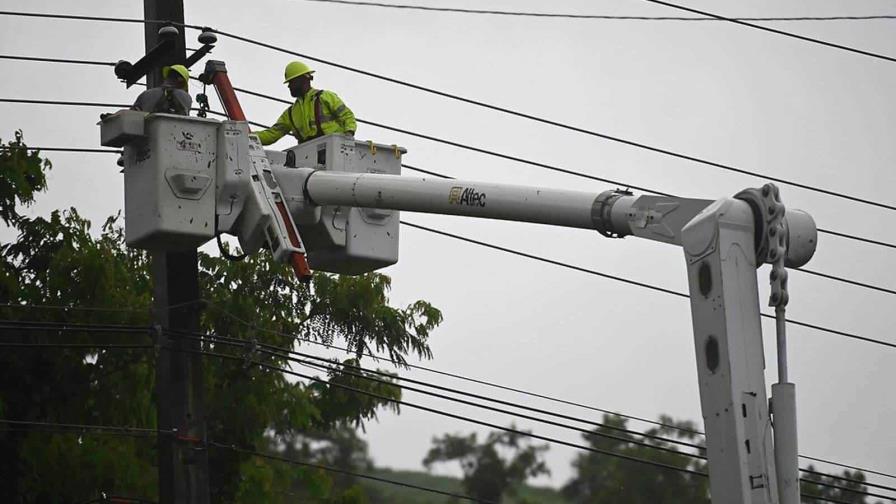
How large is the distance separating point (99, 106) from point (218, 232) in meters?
3.93

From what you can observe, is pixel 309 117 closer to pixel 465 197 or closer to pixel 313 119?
pixel 313 119

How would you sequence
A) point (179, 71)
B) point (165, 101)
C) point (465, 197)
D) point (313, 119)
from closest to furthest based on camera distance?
point (465, 197)
point (165, 101)
point (179, 71)
point (313, 119)

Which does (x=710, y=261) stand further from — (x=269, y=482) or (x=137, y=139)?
(x=269, y=482)

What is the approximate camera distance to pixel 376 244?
13602mm

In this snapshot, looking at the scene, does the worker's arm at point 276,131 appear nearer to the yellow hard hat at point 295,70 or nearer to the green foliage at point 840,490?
the yellow hard hat at point 295,70

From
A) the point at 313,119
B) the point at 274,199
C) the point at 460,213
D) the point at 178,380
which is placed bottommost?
the point at 178,380

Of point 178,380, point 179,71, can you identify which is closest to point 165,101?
point 179,71

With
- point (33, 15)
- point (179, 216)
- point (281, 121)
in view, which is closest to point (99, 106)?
point (33, 15)

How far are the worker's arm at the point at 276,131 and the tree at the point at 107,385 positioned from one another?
6.30 metres

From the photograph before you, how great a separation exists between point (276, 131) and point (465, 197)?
3203 millimetres

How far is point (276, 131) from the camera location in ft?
46.2

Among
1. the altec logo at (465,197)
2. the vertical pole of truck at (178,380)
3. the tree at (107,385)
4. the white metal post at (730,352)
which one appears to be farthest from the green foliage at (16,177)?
the white metal post at (730,352)

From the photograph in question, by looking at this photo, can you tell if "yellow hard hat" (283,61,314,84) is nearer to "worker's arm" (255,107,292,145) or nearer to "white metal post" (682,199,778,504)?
"worker's arm" (255,107,292,145)

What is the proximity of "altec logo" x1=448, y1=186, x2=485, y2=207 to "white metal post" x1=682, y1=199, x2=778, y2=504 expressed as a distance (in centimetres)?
265
